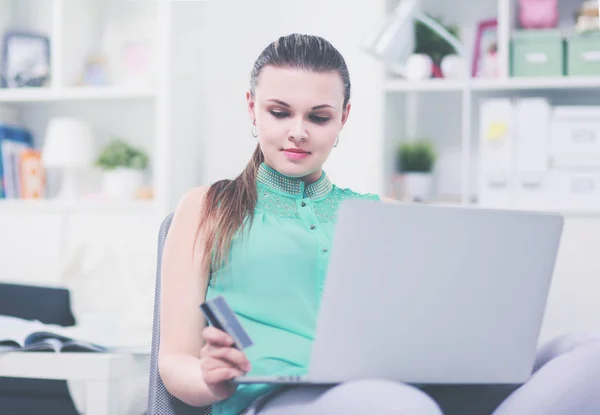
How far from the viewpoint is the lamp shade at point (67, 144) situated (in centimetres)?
299

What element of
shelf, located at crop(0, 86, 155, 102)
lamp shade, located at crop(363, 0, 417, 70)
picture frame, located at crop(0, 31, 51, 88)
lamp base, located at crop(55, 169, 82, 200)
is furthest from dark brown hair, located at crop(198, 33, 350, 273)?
picture frame, located at crop(0, 31, 51, 88)

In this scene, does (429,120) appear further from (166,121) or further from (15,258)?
(15,258)

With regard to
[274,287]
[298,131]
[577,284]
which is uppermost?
[298,131]

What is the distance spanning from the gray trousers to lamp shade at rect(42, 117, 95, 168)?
2248mm

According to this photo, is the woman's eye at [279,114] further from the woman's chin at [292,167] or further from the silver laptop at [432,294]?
the silver laptop at [432,294]

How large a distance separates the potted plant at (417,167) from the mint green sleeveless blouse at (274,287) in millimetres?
1692

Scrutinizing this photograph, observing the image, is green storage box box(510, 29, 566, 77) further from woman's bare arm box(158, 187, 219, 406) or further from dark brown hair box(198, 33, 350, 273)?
woman's bare arm box(158, 187, 219, 406)

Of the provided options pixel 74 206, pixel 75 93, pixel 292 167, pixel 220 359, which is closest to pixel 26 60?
pixel 75 93

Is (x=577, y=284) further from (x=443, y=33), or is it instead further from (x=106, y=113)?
(x=106, y=113)

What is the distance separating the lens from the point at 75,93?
3.03 m

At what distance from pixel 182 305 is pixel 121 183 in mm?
2077

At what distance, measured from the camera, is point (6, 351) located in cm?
145

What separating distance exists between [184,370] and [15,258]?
2296mm

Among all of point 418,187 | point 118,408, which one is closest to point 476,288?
point 118,408
